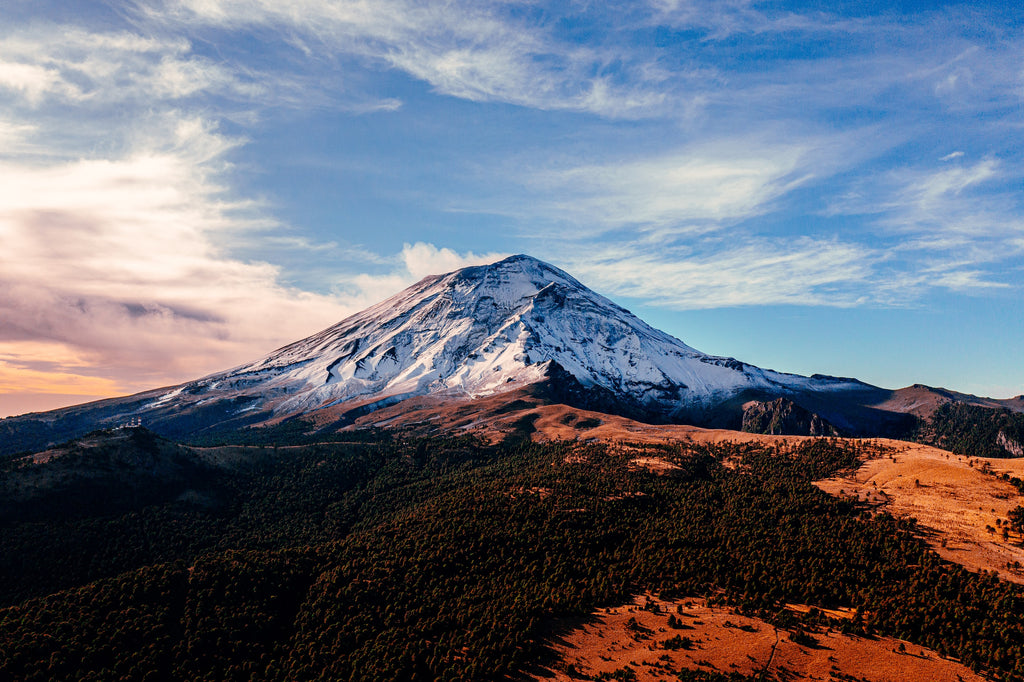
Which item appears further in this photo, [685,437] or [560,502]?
[685,437]

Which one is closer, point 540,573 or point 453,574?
point 540,573

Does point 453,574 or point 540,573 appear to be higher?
point 540,573

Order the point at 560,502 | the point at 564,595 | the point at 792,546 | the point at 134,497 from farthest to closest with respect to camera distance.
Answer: the point at 134,497
the point at 560,502
the point at 792,546
the point at 564,595

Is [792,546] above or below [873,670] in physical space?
above

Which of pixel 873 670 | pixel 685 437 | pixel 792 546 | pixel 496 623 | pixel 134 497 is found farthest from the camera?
pixel 685 437

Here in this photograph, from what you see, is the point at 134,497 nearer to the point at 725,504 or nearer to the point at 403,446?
the point at 403,446

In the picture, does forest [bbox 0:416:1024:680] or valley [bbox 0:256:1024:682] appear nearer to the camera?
valley [bbox 0:256:1024:682]

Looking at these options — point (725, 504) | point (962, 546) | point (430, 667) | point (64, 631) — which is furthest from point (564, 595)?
point (64, 631)

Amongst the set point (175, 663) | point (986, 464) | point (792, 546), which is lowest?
point (175, 663)
